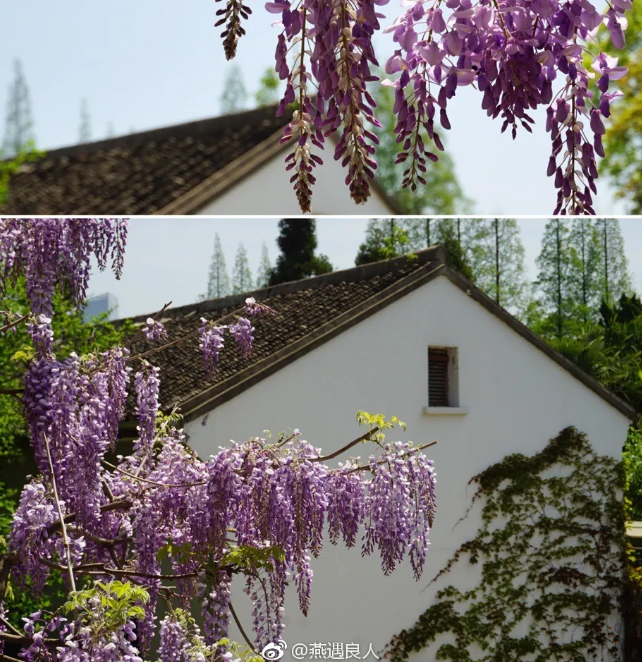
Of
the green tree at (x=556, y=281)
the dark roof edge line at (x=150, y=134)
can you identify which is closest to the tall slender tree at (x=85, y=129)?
the dark roof edge line at (x=150, y=134)

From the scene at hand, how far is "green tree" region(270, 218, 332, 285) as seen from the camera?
4.56 m

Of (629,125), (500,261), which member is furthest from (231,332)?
(629,125)

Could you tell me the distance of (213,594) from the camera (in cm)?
352

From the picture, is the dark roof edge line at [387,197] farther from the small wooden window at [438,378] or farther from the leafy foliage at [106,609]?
the leafy foliage at [106,609]

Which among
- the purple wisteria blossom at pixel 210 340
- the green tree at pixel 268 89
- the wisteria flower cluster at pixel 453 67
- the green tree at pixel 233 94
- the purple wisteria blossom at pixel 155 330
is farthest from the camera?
the purple wisteria blossom at pixel 155 330

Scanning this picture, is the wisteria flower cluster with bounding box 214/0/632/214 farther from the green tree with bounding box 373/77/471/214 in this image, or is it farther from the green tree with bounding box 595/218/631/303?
the green tree with bounding box 595/218/631/303

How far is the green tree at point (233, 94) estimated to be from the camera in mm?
3290

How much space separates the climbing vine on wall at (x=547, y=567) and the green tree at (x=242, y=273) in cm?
166

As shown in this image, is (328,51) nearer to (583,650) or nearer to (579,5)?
(579,5)

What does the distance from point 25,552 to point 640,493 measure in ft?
11.1

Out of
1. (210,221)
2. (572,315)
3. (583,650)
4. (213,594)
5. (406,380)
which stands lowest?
(583,650)

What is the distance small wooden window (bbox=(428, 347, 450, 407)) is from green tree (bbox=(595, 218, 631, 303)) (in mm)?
879

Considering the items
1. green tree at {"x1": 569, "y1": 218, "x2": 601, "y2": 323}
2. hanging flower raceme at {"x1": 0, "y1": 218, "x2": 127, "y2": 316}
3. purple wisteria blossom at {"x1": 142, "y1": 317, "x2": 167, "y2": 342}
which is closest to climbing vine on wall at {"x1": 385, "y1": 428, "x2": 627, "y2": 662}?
green tree at {"x1": 569, "y1": 218, "x2": 601, "y2": 323}

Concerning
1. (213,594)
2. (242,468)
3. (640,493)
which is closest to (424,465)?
(242,468)
